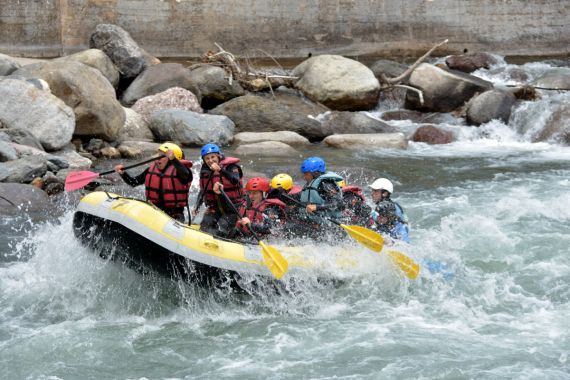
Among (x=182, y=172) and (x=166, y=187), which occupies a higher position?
(x=182, y=172)

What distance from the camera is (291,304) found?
6.59m

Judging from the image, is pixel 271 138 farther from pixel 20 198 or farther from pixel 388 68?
pixel 20 198

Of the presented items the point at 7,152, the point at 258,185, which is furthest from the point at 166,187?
the point at 7,152

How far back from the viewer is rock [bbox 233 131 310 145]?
12.8m

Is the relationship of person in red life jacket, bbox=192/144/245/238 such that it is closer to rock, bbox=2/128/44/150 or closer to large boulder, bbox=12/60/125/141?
rock, bbox=2/128/44/150

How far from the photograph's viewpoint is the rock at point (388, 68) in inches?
634

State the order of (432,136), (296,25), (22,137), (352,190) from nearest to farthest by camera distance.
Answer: (352,190)
(22,137)
(432,136)
(296,25)

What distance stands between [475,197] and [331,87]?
4.99 metres

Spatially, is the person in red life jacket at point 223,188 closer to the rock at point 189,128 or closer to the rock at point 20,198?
the rock at point 20,198

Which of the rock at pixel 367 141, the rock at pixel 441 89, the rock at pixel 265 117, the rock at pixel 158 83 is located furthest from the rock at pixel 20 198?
the rock at pixel 441 89

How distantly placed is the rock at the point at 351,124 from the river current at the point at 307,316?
4938 mm

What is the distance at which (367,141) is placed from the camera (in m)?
13.1

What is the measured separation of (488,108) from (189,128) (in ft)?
17.8

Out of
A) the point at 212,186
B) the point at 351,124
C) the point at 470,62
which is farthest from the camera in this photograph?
the point at 470,62
